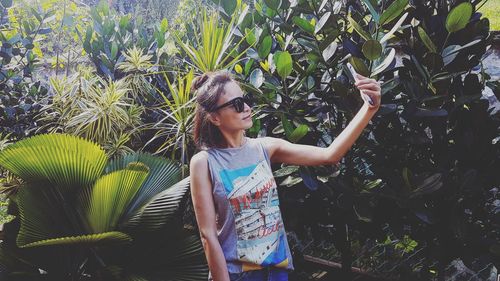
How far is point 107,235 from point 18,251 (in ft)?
2.40

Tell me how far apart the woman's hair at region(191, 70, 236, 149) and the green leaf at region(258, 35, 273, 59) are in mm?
700

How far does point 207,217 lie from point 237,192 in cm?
12

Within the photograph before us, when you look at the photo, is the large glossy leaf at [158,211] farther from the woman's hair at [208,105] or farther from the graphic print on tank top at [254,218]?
the graphic print on tank top at [254,218]

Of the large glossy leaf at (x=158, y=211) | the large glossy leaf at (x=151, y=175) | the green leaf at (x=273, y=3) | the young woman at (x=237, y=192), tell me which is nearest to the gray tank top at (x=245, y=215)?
the young woman at (x=237, y=192)

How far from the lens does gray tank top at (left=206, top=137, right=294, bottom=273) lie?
63.7 inches

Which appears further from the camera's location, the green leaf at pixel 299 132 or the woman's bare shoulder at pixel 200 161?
the green leaf at pixel 299 132

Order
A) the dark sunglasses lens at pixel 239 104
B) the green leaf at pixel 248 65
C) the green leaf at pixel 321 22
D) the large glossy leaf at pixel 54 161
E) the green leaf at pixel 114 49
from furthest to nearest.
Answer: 1. the green leaf at pixel 114 49
2. the green leaf at pixel 248 65
3. the large glossy leaf at pixel 54 161
4. the green leaf at pixel 321 22
5. the dark sunglasses lens at pixel 239 104

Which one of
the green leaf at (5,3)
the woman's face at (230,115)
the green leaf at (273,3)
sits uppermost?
the green leaf at (5,3)

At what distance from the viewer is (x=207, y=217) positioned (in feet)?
5.25

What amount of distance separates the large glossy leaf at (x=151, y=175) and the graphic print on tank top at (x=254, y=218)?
0.84 metres

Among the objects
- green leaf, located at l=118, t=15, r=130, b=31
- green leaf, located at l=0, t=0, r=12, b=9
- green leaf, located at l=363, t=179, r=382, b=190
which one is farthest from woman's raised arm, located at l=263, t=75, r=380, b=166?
green leaf, located at l=0, t=0, r=12, b=9

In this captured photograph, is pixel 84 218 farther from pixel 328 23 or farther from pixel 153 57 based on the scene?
pixel 153 57

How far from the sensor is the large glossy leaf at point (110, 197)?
2.23 meters

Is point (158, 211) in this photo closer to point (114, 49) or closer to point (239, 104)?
point (239, 104)
